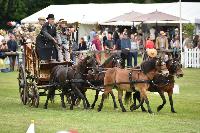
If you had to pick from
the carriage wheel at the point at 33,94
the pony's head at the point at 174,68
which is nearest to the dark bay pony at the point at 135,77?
the pony's head at the point at 174,68

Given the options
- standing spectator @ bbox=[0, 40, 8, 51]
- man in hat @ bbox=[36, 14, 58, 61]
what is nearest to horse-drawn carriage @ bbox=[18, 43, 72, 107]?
man in hat @ bbox=[36, 14, 58, 61]

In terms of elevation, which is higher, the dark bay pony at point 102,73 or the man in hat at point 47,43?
the man in hat at point 47,43

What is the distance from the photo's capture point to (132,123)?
1717cm

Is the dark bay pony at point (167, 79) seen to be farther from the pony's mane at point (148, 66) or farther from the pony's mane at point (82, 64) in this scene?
the pony's mane at point (82, 64)

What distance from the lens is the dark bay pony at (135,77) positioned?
19.7 metres

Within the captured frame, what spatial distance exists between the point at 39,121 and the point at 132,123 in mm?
2199

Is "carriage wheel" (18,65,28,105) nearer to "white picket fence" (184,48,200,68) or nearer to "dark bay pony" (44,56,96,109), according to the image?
"dark bay pony" (44,56,96,109)

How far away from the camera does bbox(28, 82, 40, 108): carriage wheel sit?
2159cm

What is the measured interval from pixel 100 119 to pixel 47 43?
4586 millimetres

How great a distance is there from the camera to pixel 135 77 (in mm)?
19953

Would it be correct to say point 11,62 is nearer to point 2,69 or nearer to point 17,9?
point 2,69

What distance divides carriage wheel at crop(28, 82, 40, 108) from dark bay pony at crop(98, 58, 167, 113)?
6.95 ft

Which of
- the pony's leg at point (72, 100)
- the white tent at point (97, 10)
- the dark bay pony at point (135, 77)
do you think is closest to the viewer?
the dark bay pony at point (135, 77)

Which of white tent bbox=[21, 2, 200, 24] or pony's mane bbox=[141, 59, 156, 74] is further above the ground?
white tent bbox=[21, 2, 200, 24]
